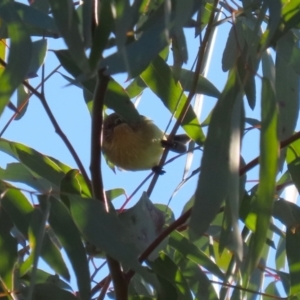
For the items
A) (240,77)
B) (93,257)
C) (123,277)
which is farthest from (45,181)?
(240,77)

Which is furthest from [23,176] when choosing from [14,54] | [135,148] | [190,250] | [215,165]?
[135,148]

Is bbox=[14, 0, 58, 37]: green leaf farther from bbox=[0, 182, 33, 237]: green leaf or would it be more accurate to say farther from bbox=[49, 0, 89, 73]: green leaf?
bbox=[0, 182, 33, 237]: green leaf

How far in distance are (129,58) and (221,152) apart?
16 cm

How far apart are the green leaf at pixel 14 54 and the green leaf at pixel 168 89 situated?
0.31 m

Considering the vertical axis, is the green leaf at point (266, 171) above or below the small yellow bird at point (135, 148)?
below

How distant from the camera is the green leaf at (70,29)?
97 centimetres

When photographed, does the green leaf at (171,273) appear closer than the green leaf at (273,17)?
No

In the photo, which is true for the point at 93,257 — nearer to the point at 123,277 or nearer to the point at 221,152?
the point at 123,277

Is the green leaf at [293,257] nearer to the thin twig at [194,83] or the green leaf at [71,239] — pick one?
the thin twig at [194,83]

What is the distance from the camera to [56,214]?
118cm

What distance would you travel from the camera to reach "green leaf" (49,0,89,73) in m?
0.97

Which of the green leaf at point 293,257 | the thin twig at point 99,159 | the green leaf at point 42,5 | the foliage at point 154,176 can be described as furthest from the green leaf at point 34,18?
the green leaf at point 293,257

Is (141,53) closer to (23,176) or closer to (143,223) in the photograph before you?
(143,223)

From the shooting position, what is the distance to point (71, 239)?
117 cm
